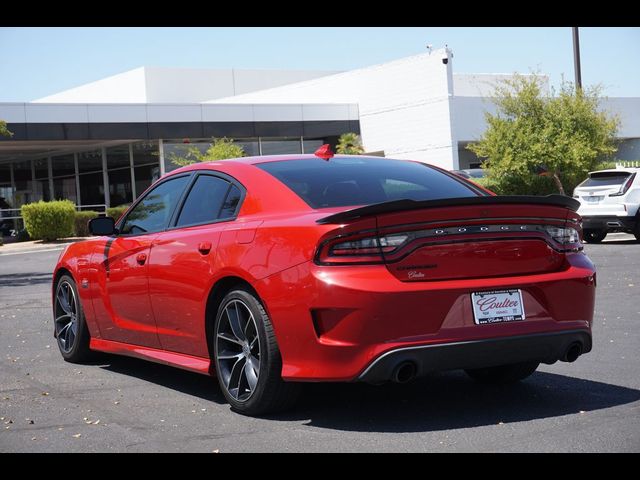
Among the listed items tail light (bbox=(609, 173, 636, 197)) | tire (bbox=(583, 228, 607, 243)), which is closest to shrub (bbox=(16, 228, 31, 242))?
tire (bbox=(583, 228, 607, 243))

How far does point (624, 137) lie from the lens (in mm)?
48156

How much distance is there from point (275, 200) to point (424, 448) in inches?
71.4

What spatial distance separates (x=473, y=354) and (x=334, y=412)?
1.03 metres

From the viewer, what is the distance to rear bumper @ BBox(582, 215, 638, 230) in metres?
20.1

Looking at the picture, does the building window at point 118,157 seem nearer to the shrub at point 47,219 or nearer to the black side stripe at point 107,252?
the shrub at point 47,219

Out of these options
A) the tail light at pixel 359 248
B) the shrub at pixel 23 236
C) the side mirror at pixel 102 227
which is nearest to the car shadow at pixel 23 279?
the side mirror at pixel 102 227

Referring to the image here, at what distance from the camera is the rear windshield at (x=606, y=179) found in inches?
807

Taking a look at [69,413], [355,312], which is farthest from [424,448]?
[69,413]

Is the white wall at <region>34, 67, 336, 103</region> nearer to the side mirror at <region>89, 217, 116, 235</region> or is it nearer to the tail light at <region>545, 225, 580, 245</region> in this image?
the side mirror at <region>89, 217, 116, 235</region>

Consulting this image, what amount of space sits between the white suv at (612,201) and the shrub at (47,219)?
19.2 metres

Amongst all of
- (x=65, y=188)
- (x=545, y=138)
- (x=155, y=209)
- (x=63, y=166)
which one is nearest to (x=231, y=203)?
(x=155, y=209)

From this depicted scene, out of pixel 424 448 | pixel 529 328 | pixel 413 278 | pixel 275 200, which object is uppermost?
pixel 275 200

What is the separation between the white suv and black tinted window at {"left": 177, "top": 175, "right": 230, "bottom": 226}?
48.3ft
